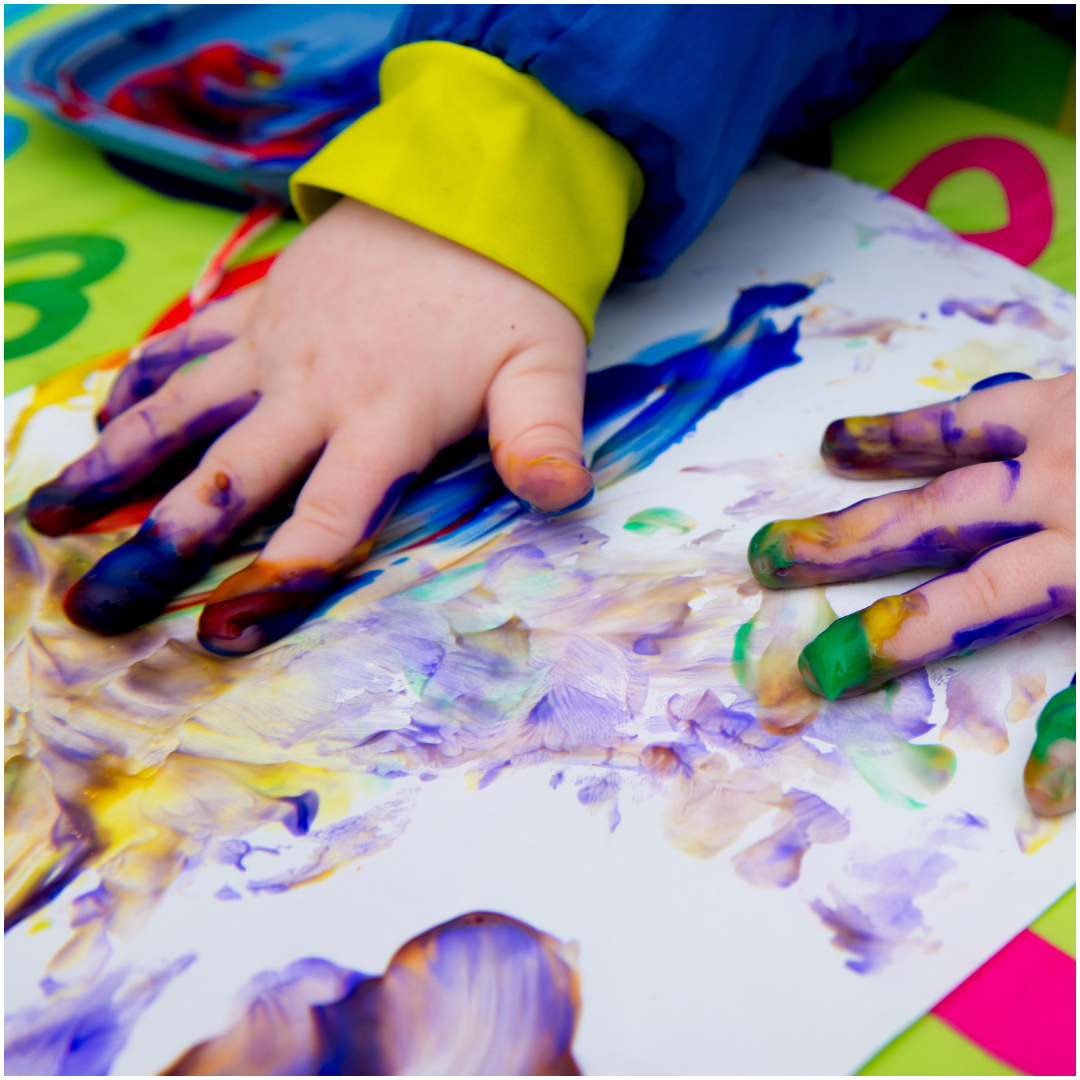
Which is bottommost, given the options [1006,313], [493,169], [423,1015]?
[423,1015]

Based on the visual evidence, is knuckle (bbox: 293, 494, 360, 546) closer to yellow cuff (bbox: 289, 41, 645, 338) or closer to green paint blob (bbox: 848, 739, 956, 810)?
yellow cuff (bbox: 289, 41, 645, 338)

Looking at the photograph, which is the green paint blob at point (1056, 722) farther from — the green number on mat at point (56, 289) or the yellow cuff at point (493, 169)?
the green number on mat at point (56, 289)

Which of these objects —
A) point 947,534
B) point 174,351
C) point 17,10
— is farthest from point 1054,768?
point 17,10

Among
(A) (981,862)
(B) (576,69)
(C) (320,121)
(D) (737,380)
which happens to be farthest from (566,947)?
(C) (320,121)

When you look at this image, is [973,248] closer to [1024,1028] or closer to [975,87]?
[975,87]

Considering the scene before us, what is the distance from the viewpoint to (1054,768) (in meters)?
0.41

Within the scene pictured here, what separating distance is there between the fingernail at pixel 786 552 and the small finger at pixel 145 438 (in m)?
0.35

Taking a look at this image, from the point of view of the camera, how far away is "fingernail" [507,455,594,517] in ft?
1.67

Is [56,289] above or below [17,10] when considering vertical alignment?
below

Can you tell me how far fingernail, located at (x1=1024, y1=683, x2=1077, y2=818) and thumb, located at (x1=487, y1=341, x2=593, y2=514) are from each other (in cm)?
25

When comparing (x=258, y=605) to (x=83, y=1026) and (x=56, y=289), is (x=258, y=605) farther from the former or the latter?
(x=56, y=289)

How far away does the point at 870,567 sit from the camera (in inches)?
19.3

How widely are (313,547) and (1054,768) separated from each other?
1.27ft

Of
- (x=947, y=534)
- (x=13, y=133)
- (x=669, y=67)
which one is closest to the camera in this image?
(x=947, y=534)
